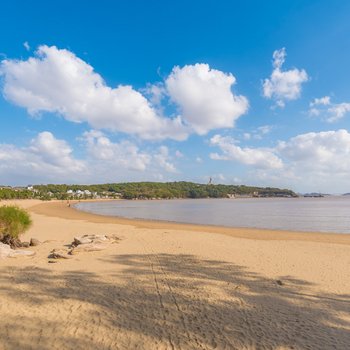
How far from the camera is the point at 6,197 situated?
107 metres

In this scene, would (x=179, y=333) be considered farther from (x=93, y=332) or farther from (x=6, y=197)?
(x=6, y=197)

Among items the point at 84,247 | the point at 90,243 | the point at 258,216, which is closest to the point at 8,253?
the point at 84,247

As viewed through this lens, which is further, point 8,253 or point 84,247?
point 84,247

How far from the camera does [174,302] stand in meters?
6.82

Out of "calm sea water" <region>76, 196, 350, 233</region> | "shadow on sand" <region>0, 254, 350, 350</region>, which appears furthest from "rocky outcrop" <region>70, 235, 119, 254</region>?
"calm sea water" <region>76, 196, 350, 233</region>

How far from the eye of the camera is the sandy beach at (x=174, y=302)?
5164 mm

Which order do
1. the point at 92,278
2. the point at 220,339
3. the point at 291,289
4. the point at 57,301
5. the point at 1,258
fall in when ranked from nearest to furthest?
the point at 220,339, the point at 57,301, the point at 291,289, the point at 92,278, the point at 1,258

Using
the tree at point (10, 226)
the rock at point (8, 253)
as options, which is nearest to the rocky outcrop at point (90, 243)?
the rock at point (8, 253)

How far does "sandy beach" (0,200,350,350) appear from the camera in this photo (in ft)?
16.9

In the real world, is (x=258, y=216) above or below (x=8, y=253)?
below

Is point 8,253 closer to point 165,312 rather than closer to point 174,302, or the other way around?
point 174,302

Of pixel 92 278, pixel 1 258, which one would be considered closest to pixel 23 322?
Answer: pixel 92 278

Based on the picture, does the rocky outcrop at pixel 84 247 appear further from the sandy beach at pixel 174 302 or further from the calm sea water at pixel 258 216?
the calm sea water at pixel 258 216

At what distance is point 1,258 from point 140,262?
5024mm
